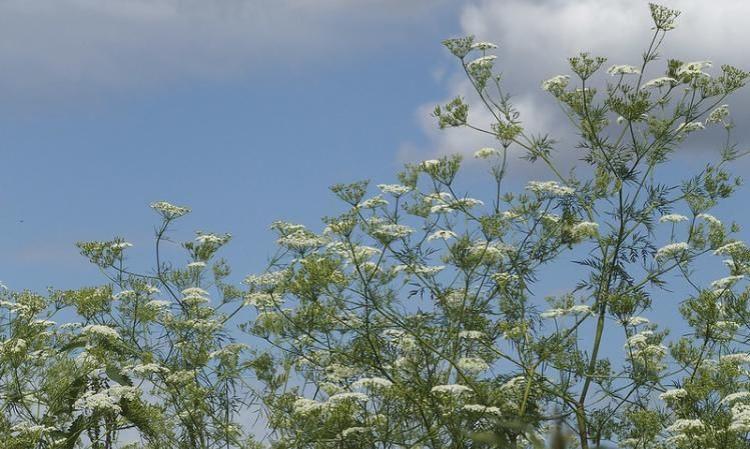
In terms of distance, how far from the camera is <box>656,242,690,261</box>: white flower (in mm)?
9953

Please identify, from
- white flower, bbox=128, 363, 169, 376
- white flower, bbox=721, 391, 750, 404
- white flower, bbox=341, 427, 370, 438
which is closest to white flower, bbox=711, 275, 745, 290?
white flower, bbox=721, 391, 750, 404

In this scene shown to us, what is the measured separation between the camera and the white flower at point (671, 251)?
9953 mm

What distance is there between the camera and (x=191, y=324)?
10227mm

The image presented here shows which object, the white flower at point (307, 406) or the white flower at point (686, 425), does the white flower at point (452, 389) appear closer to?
the white flower at point (307, 406)

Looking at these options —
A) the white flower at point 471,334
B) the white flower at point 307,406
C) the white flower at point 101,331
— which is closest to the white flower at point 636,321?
the white flower at point 471,334

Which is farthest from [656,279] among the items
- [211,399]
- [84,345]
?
[84,345]

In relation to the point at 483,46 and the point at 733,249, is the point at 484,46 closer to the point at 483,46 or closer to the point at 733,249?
the point at 483,46

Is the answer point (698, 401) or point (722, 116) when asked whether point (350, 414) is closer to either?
point (698, 401)

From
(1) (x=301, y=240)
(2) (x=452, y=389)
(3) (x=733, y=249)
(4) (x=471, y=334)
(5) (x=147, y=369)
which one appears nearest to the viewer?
(2) (x=452, y=389)

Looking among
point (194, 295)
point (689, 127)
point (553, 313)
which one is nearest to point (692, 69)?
point (689, 127)

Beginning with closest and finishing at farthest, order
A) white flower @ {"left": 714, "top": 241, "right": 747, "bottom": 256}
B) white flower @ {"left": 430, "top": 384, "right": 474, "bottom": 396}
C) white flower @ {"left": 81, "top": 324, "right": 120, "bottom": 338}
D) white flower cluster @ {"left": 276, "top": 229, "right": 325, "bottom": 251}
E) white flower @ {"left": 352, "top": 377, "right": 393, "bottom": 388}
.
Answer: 1. white flower @ {"left": 430, "top": 384, "right": 474, "bottom": 396}
2. white flower @ {"left": 352, "top": 377, "right": 393, "bottom": 388}
3. white flower cluster @ {"left": 276, "top": 229, "right": 325, "bottom": 251}
4. white flower @ {"left": 81, "top": 324, "right": 120, "bottom": 338}
5. white flower @ {"left": 714, "top": 241, "right": 747, "bottom": 256}

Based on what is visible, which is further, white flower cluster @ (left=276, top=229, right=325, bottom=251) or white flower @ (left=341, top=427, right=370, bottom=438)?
white flower cluster @ (left=276, top=229, right=325, bottom=251)

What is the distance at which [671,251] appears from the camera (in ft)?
33.0

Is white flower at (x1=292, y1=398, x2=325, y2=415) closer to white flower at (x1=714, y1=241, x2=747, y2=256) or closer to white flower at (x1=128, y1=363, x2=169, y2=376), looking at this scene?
white flower at (x1=128, y1=363, x2=169, y2=376)
